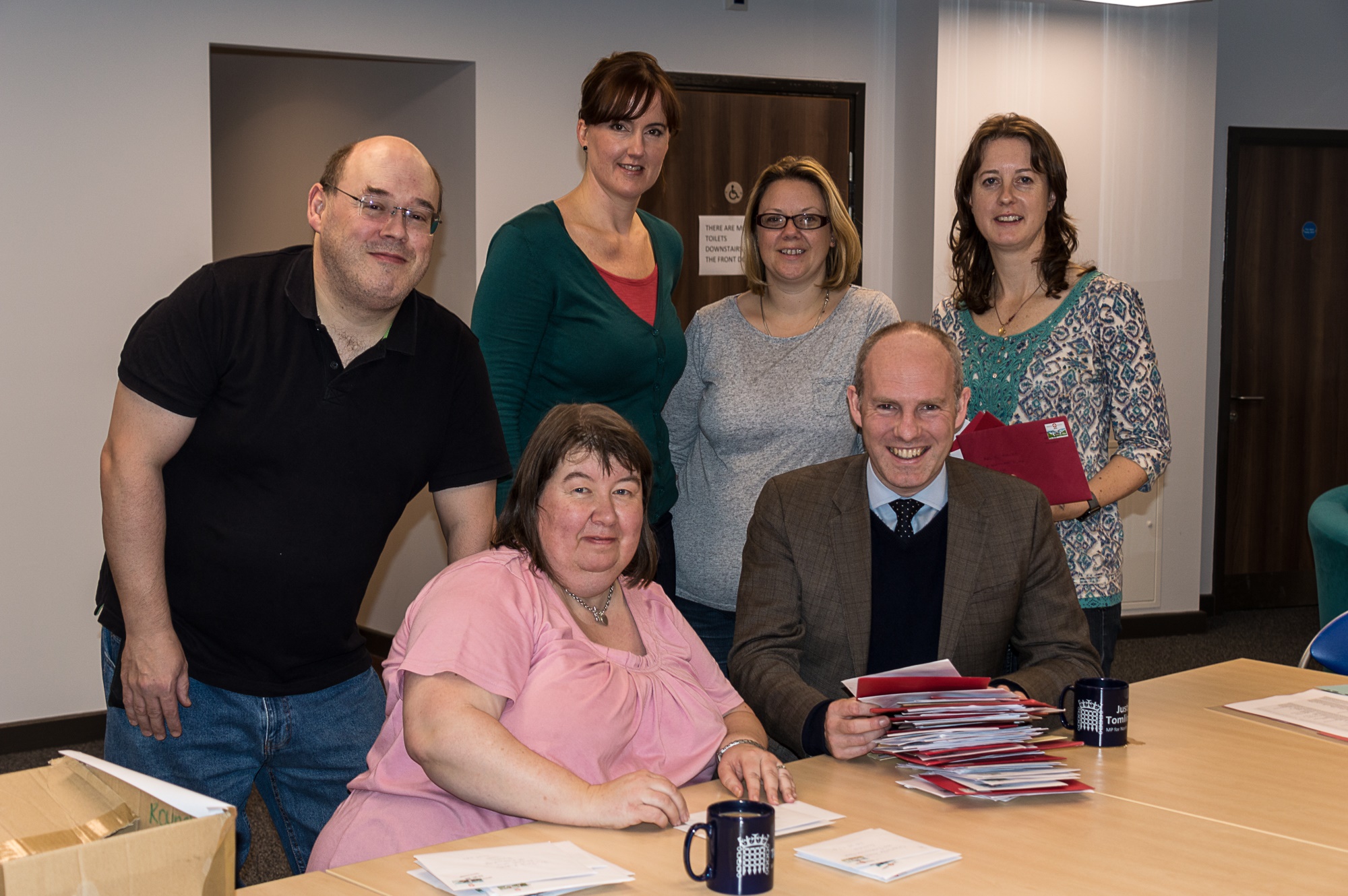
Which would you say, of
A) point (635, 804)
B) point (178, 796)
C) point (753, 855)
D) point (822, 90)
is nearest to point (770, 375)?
point (635, 804)

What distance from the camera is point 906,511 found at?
256 centimetres

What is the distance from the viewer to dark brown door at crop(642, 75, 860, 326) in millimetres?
5875

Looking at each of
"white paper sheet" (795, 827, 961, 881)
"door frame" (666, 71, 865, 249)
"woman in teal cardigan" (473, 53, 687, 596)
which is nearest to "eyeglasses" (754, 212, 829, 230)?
"woman in teal cardigan" (473, 53, 687, 596)

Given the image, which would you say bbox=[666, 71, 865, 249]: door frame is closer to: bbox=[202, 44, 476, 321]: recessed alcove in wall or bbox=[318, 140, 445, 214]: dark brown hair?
bbox=[202, 44, 476, 321]: recessed alcove in wall

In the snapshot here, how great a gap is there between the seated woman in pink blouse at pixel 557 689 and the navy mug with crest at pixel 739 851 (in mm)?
238

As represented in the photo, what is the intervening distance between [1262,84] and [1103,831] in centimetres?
639

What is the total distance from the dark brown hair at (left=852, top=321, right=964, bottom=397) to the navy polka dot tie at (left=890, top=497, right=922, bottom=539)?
23cm

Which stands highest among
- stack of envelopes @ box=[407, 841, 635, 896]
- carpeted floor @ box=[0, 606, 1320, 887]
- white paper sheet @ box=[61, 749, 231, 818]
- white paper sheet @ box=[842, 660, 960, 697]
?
white paper sheet @ box=[61, 749, 231, 818]

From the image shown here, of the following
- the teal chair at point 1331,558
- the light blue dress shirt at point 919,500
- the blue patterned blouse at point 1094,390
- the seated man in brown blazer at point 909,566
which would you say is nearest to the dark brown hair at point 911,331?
the seated man in brown blazer at point 909,566

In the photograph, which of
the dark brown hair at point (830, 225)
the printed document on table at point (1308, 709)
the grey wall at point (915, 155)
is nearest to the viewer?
the printed document on table at point (1308, 709)

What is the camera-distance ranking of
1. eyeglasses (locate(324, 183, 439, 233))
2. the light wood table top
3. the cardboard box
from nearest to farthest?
the cardboard box → the light wood table top → eyeglasses (locate(324, 183, 439, 233))

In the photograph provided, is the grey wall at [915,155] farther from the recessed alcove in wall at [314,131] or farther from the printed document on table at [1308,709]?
the printed document on table at [1308,709]

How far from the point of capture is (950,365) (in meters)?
2.52

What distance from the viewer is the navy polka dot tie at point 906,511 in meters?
2.55
